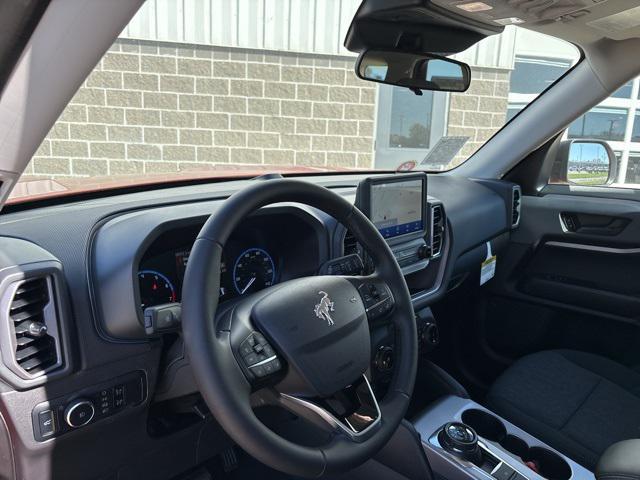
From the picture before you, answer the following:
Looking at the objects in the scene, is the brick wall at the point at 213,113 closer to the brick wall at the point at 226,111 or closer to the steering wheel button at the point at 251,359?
the brick wall at the point at 226,111

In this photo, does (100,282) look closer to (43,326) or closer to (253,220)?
(43,326)

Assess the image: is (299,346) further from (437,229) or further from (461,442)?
(437,229)

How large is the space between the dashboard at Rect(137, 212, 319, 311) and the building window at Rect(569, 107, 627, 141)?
1591mm

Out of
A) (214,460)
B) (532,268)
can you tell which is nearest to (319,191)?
(214,460)

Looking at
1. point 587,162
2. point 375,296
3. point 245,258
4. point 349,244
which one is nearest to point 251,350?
point 375,296

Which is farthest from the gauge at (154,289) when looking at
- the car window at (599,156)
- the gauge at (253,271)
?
the car window at (599,156)

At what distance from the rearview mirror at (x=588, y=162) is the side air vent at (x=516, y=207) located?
0.32m

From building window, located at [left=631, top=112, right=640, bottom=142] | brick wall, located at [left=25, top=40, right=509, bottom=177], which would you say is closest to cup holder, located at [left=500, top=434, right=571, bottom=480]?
building window, located at [left=631, top=112, right=640, bottom=142]

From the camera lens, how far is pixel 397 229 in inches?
79.8

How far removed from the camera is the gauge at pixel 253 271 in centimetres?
160

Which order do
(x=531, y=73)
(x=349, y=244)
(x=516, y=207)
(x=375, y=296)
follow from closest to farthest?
(x=375, y=296), (x=349, y=244), (x=516, y=207), (x=531, y=73)

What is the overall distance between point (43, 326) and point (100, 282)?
0.15m

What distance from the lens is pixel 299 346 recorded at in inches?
43.8

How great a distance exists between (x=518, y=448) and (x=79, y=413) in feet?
4.64
